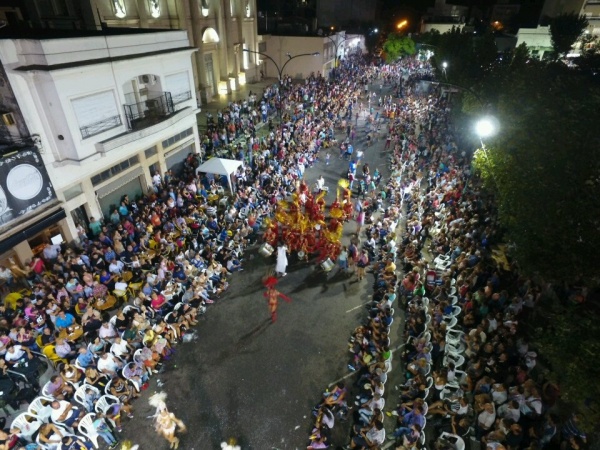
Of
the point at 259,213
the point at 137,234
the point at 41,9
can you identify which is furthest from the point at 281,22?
the point at 137,234

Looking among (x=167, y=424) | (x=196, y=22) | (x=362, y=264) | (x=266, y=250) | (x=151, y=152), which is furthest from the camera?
(x=196, y=22)

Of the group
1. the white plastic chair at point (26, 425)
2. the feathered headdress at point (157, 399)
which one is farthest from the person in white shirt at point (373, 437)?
the white plastic chair at point (26, 425)

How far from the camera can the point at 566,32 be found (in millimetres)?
34625

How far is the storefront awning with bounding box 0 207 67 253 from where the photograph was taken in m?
11.8

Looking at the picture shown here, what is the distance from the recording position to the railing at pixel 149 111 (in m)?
16.2

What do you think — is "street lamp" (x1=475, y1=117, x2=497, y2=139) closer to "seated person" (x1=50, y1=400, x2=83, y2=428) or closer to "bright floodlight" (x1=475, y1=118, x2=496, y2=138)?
"bright floodlight" (x1=475, y1=118, x2=496, y2=138)

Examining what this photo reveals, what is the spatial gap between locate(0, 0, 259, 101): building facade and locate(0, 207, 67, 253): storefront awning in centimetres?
1095

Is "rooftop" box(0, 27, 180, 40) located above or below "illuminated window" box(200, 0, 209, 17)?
below

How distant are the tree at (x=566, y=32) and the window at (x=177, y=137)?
1372 inches

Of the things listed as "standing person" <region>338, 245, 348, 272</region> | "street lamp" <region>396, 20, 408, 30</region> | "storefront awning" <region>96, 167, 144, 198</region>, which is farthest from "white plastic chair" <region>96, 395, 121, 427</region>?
"street lamp" <region>396, 20, 408, 30</region>

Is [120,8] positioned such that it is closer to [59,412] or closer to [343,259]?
[343,259]

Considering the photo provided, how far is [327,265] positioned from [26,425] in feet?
33.2

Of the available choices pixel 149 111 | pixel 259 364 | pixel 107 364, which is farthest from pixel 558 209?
pixel 149 111

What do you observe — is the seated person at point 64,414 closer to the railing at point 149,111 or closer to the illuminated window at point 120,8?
the railing at point 149,111
